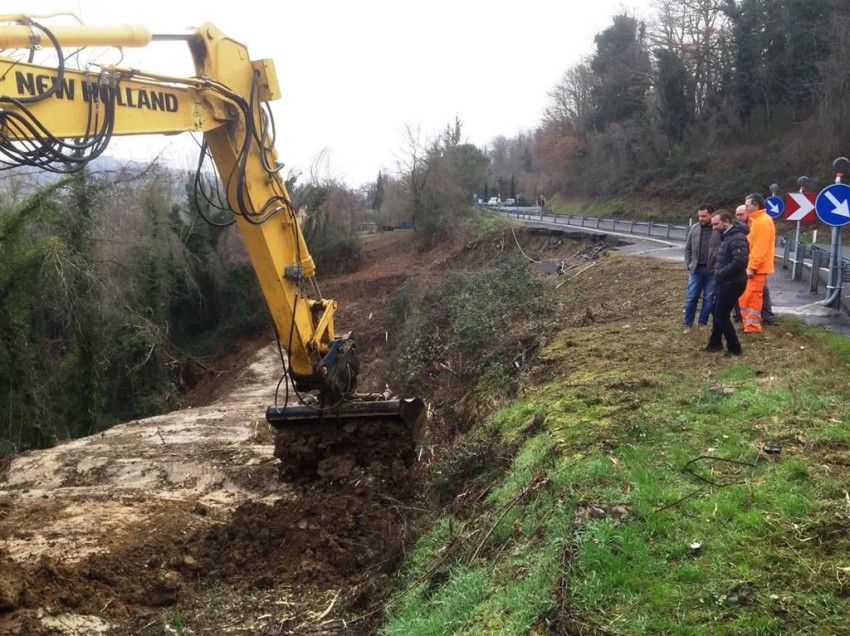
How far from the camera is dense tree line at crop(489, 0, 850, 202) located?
31828 millimetres

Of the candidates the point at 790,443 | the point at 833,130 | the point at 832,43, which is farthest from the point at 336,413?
the point at 832,43

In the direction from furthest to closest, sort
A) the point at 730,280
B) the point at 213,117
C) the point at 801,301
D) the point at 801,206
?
the point at 801,206
the point at 801,301
the point at 730,280
the point at 213,117

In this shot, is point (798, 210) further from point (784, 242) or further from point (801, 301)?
point (784, 242)

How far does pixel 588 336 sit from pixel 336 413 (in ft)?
12.8

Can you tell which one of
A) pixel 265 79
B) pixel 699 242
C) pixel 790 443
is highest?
pixel 265 79

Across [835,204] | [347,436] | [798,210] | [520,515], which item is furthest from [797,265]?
[520,515]

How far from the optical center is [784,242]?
17.0 metres

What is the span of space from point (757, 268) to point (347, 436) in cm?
533

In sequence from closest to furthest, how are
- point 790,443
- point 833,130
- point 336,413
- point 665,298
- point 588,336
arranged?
point 790,443 < point 336,413 < point 588,336 < point 665,298 < point 833,130

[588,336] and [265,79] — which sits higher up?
[265,79]

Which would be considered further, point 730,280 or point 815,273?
point 815,273

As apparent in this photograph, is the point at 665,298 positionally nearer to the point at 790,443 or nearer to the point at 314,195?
the point at 790,443

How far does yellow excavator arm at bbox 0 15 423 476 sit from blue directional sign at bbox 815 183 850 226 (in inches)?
245

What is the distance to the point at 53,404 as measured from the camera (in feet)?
62.2
